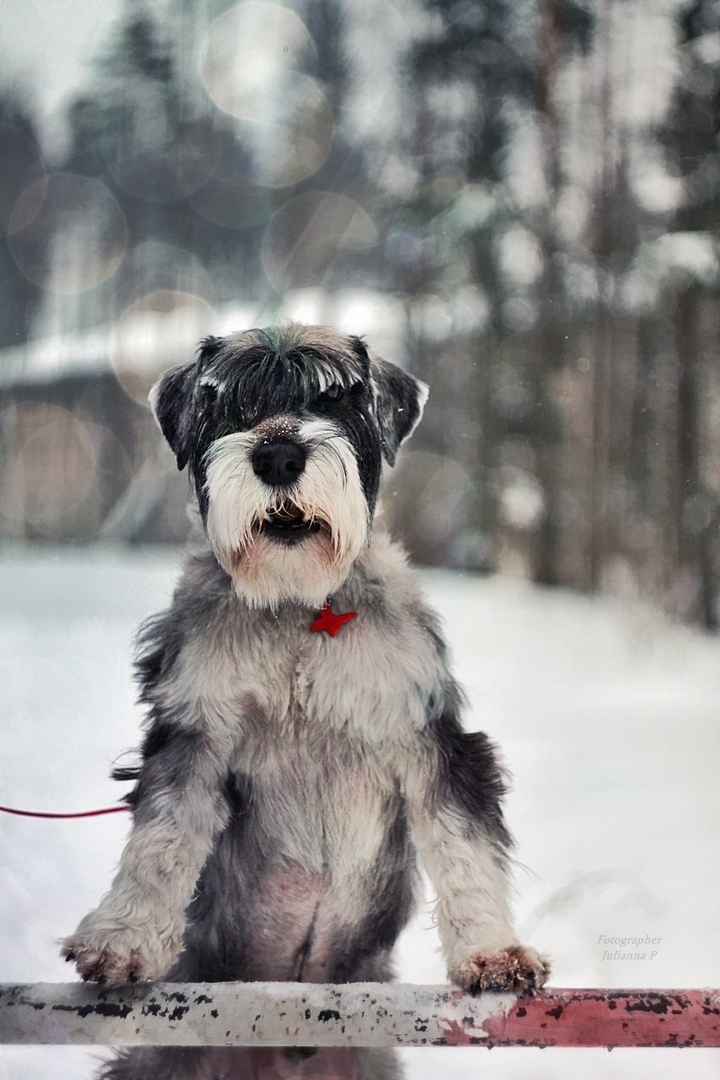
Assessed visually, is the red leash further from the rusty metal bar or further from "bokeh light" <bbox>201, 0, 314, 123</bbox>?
"bokeh light" <bbox>201, 0, 314, 123</bbox>

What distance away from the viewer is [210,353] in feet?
5.62

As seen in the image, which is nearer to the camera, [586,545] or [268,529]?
[268,529]

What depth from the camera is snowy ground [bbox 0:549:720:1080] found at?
1835 mm

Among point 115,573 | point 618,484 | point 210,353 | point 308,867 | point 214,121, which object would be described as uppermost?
point 214,121

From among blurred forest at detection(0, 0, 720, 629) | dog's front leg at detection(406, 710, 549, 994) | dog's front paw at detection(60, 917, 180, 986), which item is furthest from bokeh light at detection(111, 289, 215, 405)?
dog's front paw at detection(60, 917, 180, 986)

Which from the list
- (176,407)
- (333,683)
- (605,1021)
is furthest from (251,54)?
(605,1021)

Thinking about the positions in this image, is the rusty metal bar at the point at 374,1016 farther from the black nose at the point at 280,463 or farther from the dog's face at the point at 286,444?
the black nose at the point at 280,463

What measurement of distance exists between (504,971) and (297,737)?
1.69 feet

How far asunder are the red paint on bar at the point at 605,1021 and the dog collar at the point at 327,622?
2.23 ft

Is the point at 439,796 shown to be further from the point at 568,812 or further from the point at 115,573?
the point at 115,573

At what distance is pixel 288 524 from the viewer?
1.53m

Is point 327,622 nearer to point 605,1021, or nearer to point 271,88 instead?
point 605,1021

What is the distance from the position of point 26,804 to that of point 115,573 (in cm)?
50

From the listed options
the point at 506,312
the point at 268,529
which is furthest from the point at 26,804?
the point at 506,312
